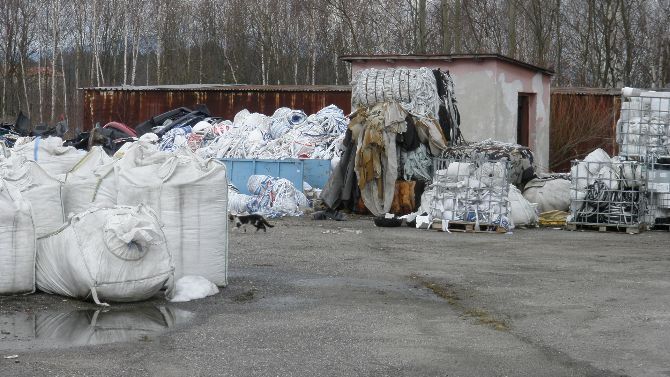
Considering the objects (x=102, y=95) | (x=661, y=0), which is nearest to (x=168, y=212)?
(x=102, y=95)

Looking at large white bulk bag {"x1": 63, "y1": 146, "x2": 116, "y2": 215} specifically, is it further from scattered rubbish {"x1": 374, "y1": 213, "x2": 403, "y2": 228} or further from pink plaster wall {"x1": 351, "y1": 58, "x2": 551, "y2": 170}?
pink plaster wall {"x1": 351, "y1": 58, "x2": 551, "y2": 170}

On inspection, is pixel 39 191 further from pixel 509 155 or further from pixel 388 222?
pixel 509 155

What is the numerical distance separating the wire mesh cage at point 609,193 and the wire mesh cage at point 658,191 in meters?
0.09

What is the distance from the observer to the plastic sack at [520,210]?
1658 cm

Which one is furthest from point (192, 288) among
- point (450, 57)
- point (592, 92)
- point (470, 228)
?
point (592, 92)

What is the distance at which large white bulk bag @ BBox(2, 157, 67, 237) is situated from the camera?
9359 mm

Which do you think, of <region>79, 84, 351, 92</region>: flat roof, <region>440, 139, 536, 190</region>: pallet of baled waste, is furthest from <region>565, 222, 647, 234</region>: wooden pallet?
<region>79, 84, 351, 92</region>: flat roof

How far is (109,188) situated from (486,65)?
47.0 feet

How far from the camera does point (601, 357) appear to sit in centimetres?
710

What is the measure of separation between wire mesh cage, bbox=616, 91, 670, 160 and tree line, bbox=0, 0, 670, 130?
1958cm

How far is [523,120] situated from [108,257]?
1752 cm

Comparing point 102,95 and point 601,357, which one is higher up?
point 102,95

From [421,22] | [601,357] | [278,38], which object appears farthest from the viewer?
[278,38]

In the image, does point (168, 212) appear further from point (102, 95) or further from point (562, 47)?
point (562, 47)
